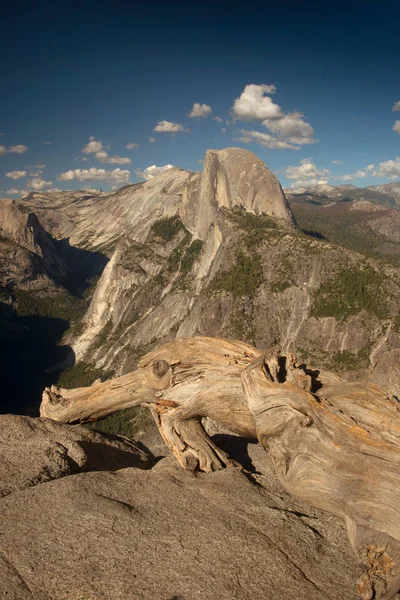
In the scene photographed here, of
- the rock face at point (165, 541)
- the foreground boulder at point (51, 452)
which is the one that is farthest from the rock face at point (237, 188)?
the rock face at point (165, 541)

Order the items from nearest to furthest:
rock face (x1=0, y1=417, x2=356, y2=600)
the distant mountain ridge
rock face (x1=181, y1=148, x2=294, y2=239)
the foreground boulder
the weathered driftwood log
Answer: rock face (x1=0, y1=417, x2=356, y2=600) < the weathered driftwood log < the foreground boulder < the distant mountain ridge < rock face (x1=181, y1=148, x2=294, y2=239)

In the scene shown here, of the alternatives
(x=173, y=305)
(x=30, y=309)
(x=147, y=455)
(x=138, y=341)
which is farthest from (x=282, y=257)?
(x=30, y=309)

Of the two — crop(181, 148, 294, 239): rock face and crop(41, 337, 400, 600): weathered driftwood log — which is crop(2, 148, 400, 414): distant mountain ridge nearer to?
crop(181, 148, 294, 239): rock face

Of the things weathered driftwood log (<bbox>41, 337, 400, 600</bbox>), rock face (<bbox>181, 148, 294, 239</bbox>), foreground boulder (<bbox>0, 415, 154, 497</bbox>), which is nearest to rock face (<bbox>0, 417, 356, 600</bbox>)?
foreground boulder (<bbox>0, 415, 154, 497</bbox>)

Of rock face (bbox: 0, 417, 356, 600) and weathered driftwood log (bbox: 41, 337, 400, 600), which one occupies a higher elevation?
weathered driftwood log (bbox: 41, 337, 400, 600)

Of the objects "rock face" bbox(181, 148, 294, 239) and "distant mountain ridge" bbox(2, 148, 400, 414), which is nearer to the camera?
"distant mountain ridge" bbox(2, 148, 400, 414)

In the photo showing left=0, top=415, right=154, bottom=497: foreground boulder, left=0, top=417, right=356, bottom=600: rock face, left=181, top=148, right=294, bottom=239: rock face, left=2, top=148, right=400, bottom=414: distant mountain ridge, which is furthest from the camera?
left=181, top=148, right=294, bottom=239: rock face

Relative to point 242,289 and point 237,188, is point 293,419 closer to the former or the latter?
point 242,289
